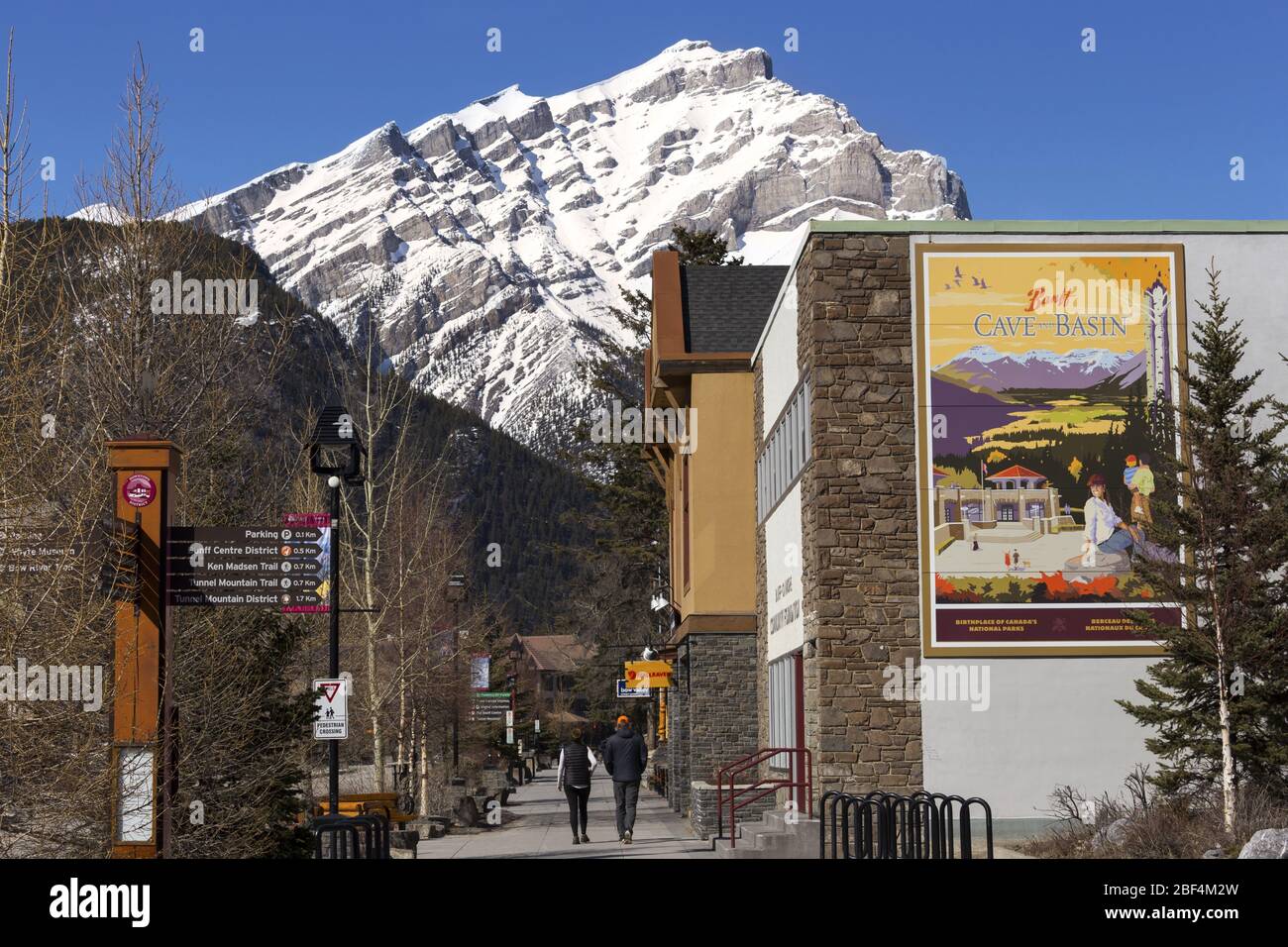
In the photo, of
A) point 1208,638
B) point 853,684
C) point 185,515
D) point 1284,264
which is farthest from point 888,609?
point 185,515

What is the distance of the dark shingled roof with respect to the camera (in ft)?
108

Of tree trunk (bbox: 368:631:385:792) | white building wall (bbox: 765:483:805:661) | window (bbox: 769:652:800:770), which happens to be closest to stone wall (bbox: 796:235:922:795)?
white building wall (bbox: 765:483:805:661)

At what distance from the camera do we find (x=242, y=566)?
44.6 feet

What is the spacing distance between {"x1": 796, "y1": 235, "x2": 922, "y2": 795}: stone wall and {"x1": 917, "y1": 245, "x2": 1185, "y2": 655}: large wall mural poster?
12.1 inches

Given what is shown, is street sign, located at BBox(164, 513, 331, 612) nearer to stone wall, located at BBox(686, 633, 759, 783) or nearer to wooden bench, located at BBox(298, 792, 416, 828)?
wooden bench, located at BBox(298, 792, 416, 828)

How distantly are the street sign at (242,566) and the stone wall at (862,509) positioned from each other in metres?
8.22

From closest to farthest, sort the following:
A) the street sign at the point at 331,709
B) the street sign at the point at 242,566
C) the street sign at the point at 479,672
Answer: the street sign at the point at 242,566 → the street sign at the point at 331,709 → the street sign at the point at 479,672

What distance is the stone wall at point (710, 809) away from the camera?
89.9 ft

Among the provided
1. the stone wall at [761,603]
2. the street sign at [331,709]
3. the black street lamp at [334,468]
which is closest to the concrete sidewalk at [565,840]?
the stone wall at [761,603]

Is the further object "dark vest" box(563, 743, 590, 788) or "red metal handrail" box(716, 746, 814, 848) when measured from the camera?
"dark vest" box(563, 743, 590, 788)

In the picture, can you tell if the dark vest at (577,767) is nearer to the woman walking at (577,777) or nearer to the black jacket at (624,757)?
the woman walking at (577,777)

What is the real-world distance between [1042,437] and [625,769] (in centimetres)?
901
